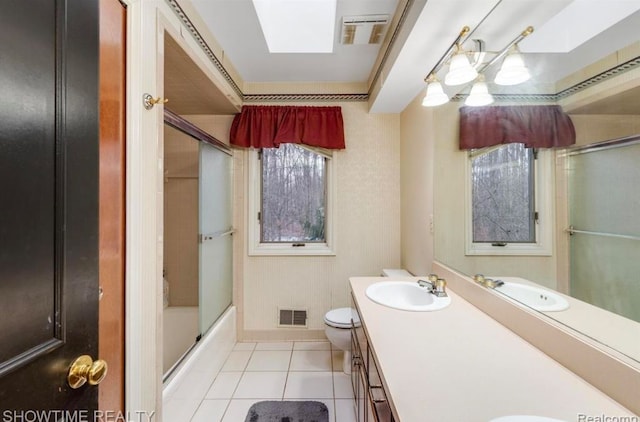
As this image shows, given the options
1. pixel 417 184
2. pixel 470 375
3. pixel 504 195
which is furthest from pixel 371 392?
pixel 417 184

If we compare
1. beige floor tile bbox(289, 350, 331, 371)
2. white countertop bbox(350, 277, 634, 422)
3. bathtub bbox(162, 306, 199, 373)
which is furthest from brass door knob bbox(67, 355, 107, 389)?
beige floor tile bbox(289, 350, 331, 371)

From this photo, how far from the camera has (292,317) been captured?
8.78ft

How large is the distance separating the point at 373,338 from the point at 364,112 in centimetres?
215

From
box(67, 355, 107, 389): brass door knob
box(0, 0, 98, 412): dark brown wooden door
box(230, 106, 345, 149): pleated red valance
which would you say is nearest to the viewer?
box(0, 0, 98, 412): dark brown wooden door

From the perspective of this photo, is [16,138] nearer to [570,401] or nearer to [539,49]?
[570,401]

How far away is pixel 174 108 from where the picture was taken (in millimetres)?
2479

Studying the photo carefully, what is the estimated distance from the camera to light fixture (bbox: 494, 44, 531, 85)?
1.23 m

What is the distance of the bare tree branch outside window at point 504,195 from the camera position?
4.23 ft

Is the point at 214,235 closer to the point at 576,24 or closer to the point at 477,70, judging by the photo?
the point at 477,70

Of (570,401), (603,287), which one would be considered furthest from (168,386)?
(603,287)

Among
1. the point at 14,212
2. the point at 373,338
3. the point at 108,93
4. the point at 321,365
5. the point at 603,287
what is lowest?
the point at 321,365

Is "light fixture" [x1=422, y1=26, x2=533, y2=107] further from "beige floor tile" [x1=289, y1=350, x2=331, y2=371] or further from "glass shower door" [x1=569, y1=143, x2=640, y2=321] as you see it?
"beige floor tile" [x1=289, y1=350, x2=331, y2=371]

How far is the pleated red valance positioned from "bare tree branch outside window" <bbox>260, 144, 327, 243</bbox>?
0.69 ft

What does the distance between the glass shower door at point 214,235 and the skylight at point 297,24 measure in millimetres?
959
